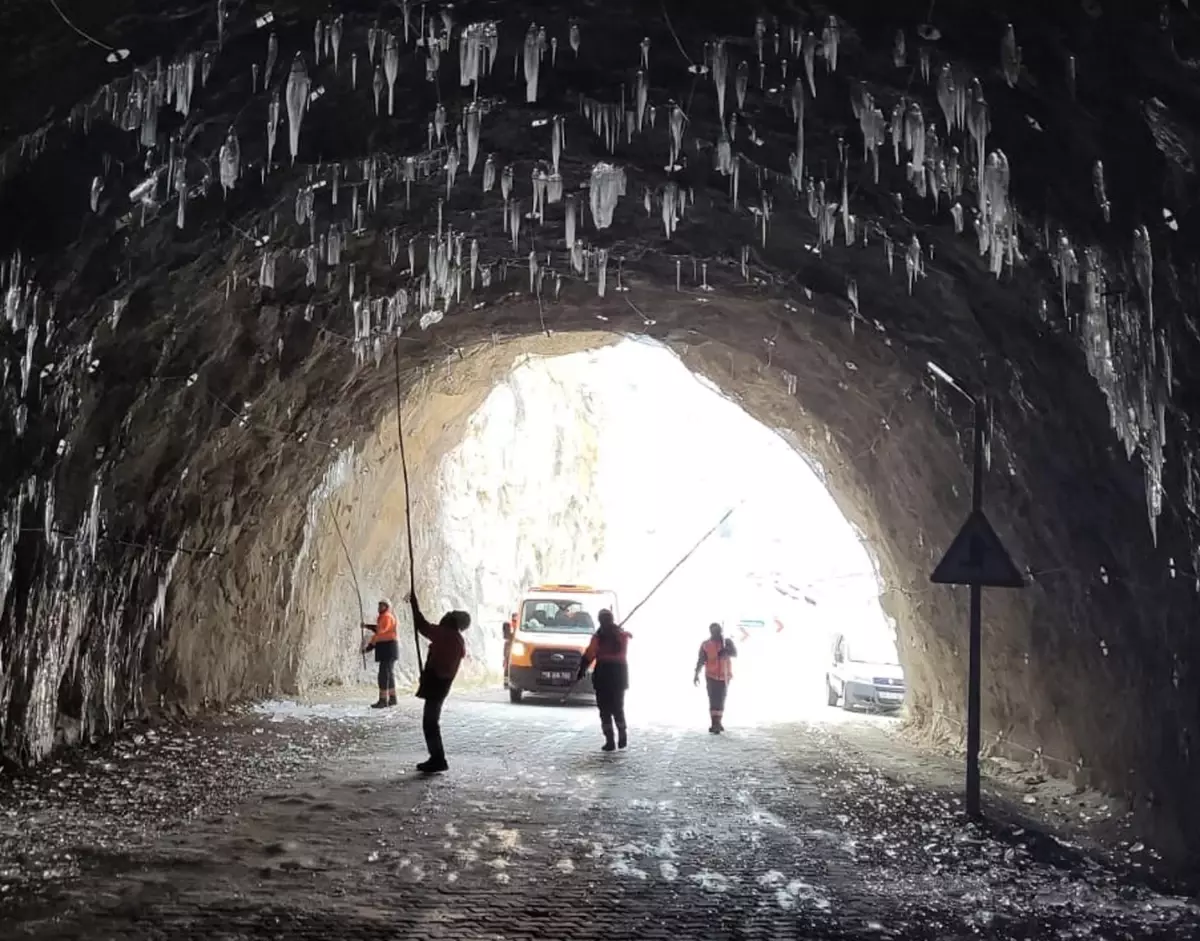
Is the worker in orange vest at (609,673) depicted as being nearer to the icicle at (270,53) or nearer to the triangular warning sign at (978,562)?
the triangular warning sign at (978,562)

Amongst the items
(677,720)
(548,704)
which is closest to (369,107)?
(677,720)

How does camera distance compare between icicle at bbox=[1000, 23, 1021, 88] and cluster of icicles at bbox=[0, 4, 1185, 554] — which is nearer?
icicle at bbox=[1000, 23, 1021, 88]

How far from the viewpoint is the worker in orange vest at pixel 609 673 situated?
1552 centimetres

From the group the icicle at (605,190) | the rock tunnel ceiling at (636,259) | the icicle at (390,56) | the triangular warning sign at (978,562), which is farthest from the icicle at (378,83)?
the triangular warning sign at (978,562)

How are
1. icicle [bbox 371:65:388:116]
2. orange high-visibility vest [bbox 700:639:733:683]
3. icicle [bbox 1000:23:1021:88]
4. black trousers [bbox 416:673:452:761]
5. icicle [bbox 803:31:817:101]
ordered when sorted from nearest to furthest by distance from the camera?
icicle [bbox 1000:23:1021:88] < icicle [bbox 803:31:817:101] < icicle [bbox 371:65:388:116] < black trousers [bbox 416:673:452:761] < orange high-visibility vest [bbox 700:639:733:683]

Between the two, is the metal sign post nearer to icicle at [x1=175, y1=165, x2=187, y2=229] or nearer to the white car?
icicle at [x1=175, y1=165, x2=187, y2=229]

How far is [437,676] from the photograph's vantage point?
41.9ft

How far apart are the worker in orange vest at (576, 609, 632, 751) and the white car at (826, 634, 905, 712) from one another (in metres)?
10.4

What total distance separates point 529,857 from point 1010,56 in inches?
247

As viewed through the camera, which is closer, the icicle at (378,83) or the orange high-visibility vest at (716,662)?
the icicle at (378,83)

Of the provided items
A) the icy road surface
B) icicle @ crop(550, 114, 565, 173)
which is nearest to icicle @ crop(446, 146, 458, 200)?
icicle @ crop(550, 114, 565, 173)

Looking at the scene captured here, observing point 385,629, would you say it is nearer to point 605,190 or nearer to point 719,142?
point 605,190

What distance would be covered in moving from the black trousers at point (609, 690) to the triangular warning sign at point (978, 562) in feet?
19.4

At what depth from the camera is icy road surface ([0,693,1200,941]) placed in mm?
7016
